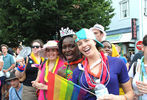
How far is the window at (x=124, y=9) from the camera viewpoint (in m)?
18.1

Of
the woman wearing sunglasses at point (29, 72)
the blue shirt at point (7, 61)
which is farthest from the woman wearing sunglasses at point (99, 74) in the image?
the blue shirt at point (7, 61)

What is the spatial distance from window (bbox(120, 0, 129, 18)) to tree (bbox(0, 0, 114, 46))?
32.3 ft

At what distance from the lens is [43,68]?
120 inches

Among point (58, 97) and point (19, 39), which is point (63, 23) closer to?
point (19, 39)

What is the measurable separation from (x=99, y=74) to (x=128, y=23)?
17.1 metres

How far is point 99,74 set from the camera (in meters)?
1.83

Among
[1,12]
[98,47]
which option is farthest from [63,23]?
[98,47]

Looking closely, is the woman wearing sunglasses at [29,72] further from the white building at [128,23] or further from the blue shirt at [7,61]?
the white building at [128,23]

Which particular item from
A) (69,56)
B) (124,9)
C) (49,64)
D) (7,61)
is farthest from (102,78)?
(124,9)

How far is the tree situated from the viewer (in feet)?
26.3

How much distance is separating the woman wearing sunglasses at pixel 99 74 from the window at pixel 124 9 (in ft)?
57.0

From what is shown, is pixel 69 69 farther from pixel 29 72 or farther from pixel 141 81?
pixel 29 72

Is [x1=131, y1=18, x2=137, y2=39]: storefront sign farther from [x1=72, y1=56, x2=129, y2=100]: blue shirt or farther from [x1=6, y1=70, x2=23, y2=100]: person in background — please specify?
[x1=72, y1=56, x2=129, y2=100]: blue shirt

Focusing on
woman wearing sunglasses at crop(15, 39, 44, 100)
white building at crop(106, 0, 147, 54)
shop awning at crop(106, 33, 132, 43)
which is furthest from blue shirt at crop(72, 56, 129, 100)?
shop awning at crop(106, 33, 132, 43)
